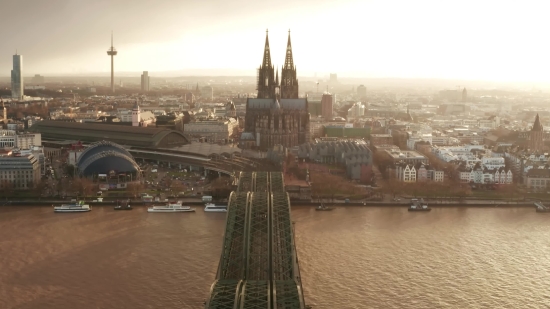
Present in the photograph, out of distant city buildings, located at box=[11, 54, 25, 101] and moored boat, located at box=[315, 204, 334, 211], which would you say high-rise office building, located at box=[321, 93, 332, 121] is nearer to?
moored boat, located at box=[315, 204, 334, 211]

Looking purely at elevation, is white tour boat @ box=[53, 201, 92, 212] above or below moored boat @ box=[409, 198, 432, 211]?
below

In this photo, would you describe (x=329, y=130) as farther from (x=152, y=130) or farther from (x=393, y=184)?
(x=393, y=184)

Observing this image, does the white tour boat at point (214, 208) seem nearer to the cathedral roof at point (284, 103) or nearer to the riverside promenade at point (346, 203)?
the riverside promenade at point (346, 203)

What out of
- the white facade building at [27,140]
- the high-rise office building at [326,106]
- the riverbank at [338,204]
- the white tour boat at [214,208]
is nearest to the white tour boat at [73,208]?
the riverbank at [338,204]

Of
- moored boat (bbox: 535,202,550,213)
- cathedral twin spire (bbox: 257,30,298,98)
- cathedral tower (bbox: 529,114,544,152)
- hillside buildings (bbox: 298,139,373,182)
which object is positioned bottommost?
moored boat (bbox: 535,202,550,213)

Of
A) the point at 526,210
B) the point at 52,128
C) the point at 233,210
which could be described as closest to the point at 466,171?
the point at 526,210

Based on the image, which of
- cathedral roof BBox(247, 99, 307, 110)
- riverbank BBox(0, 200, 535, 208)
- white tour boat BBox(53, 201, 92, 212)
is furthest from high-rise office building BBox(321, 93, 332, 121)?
white tour boat BBox(53, 201, 92, 212)

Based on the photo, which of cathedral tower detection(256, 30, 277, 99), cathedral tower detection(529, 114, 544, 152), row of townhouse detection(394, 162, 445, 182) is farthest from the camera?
cathedral tower detection(256, 30, 277, 99)
